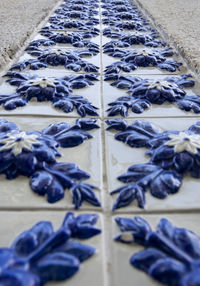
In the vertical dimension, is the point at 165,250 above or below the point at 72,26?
below

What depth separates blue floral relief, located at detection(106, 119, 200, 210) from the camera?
40cm

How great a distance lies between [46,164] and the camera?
44 cm

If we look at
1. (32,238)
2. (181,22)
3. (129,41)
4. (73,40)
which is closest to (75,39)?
(73,40)

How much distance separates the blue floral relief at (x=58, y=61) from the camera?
2.64 feet

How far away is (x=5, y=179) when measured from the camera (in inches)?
16.7

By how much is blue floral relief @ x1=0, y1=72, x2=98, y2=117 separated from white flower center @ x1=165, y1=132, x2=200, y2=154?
0.18 metres

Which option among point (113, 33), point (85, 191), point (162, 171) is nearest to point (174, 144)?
point (162, 171)

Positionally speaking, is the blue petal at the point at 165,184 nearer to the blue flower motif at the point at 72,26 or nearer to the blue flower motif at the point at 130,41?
the blue flower motif at the point at 130,41

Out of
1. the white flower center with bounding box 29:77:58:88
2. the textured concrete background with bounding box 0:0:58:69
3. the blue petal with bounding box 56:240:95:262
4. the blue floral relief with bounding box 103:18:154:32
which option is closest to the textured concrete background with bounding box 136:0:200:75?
the blue floral relief with bounding box 103:18:154:32

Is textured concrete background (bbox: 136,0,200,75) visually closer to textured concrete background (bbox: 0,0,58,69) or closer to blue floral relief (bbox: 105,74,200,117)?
blue floral relief (bbox: 105,74,200,117)

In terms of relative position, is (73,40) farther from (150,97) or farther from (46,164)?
(46,164)

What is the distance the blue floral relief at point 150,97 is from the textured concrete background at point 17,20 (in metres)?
0.35

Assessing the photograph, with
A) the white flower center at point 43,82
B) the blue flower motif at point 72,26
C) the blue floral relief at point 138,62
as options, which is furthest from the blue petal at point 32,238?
the blue flower motif at point 72,26

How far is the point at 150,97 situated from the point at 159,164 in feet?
0.77
